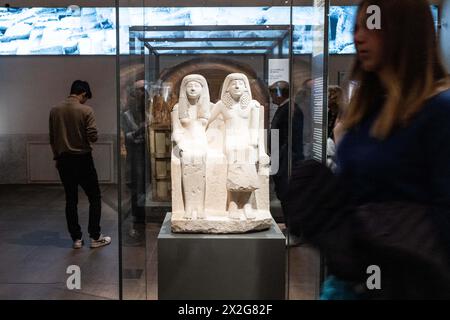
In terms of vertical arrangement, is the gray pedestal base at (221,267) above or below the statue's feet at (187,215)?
below

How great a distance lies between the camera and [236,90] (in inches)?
128

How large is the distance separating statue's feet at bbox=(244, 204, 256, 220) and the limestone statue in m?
0.28

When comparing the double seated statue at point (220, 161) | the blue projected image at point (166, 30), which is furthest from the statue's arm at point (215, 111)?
the blue projected image at point (166, 30)

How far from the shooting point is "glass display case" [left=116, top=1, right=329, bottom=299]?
9.57 feet

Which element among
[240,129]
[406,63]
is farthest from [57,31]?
[406,63]

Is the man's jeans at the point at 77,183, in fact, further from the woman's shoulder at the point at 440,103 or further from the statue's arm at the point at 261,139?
the woman's shoulder at the point at 440,103

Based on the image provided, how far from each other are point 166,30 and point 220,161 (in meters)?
0.99

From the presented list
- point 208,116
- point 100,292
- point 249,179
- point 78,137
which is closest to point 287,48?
point 208,116

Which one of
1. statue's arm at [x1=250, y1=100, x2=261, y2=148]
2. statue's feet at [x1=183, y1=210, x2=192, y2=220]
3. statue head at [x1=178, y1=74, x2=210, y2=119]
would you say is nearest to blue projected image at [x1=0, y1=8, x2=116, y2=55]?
statue head at [x1=178, y1=74, x2=210, y2=119]

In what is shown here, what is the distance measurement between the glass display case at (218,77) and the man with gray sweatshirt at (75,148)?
0.26 m

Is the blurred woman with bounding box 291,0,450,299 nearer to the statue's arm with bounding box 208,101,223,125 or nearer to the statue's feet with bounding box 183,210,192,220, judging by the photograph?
the statue's feet with bounding box 183,210,192,220

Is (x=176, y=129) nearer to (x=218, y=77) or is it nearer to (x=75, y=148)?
(x=218, y=77)

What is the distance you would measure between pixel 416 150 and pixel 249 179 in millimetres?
2332

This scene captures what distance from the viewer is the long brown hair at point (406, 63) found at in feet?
2.72
